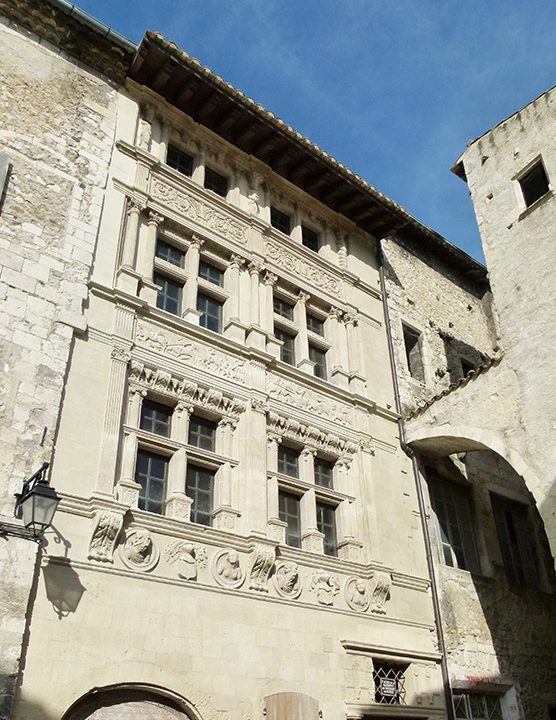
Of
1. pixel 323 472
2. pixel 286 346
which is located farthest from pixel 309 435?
pixel 286 346

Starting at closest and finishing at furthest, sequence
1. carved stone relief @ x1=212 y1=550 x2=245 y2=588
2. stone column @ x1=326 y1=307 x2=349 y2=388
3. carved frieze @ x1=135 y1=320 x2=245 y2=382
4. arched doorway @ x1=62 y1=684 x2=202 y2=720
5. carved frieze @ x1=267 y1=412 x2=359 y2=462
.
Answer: arched doorway @ x1=62 y1=684 x2=202 y2=720
carved stone relief @ x1=212 y1=550 x2=245 y2=588
carved frieze @ x1=135 y1=320 x2=245 y2=382
carved frieze @ x1=267 y1=412 x2=359 y2=462
stone column @ x1=326 y1=307 x2=349 y2=388

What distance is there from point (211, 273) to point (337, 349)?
277cm

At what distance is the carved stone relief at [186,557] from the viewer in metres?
8.78

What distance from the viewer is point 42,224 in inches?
386

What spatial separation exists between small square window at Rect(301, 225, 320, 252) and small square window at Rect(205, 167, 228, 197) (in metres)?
1.89

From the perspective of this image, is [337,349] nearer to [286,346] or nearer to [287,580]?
[286,346]

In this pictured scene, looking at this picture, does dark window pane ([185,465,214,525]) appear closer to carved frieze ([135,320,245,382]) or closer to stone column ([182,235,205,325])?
carved frieze ([135,320,245,382])

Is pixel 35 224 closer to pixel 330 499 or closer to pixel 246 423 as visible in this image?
pixel 246 423

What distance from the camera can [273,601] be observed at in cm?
945

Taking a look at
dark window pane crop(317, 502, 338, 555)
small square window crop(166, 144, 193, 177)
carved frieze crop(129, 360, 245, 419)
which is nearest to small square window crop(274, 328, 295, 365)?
carved frieze crop(129, 360, 245, 419)

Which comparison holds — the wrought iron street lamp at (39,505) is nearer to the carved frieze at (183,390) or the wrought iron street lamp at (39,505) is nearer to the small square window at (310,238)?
the carved frieze at (183,390)

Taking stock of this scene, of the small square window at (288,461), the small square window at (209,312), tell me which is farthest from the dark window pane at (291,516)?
the small square window at (209,312)

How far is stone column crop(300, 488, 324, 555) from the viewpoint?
10570mm

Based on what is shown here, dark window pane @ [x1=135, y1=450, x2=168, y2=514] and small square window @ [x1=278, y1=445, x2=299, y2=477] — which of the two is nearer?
dark window pane @ [x1=135, y1=450, x2=168, y2=514]
